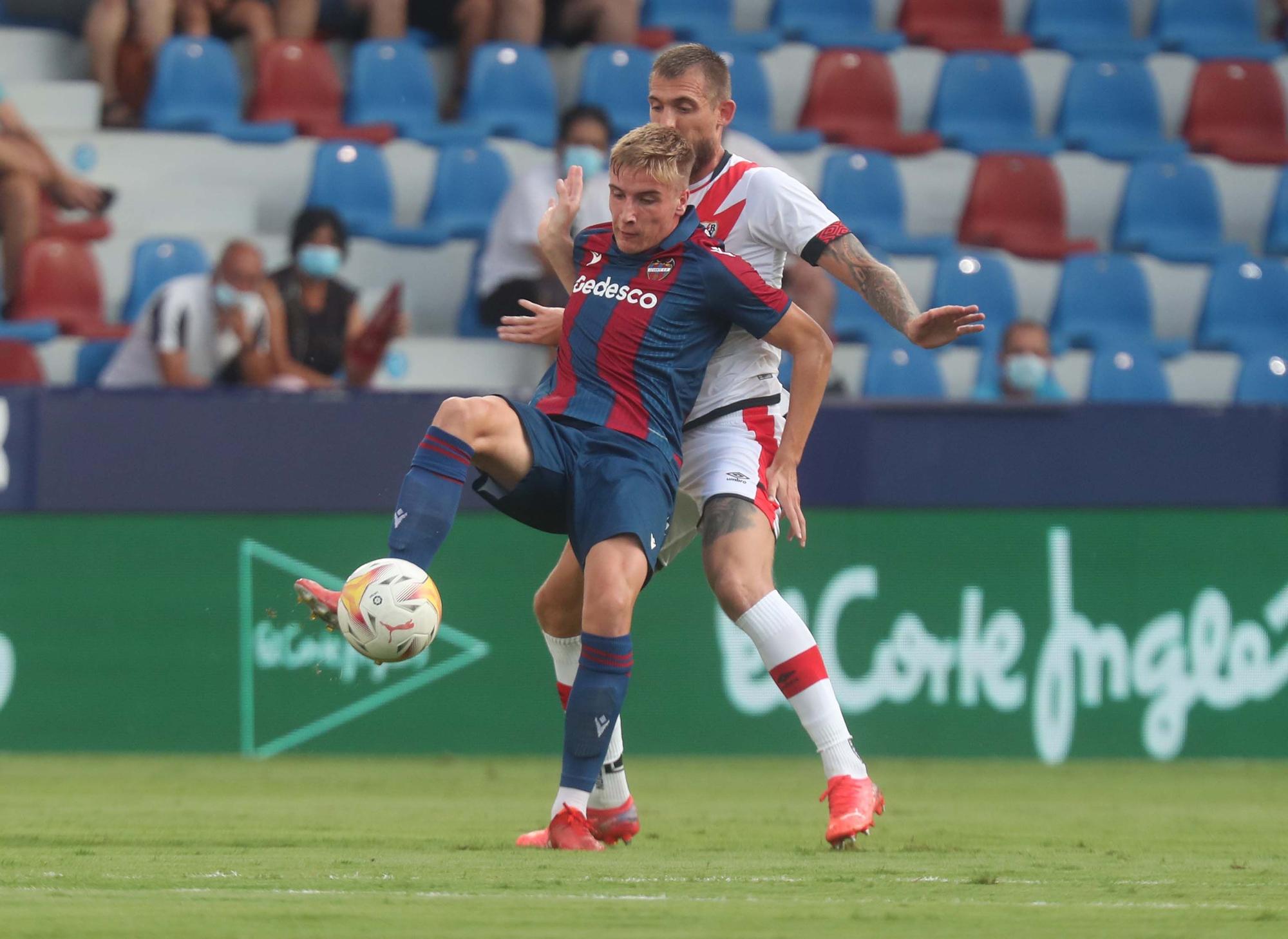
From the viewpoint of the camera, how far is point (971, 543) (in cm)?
855

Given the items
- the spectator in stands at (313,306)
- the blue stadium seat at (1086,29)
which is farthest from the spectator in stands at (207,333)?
the blue stadium seat at (1086,29)

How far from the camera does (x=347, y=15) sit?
11.8m

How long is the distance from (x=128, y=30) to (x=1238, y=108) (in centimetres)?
715

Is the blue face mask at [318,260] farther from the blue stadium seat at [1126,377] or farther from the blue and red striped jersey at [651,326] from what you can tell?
the blue and red striped jersey at [651,326]

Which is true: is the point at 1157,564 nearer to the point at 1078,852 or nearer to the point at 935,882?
the point at 1078,852

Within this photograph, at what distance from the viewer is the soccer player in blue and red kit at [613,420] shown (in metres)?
4.83

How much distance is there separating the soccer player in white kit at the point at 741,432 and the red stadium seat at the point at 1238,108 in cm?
826

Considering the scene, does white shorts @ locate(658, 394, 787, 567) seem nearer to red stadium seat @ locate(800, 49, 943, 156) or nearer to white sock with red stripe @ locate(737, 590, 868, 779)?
white sock with red stripe @ locate(737, 590, 868, 779)

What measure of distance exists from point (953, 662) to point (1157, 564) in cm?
102

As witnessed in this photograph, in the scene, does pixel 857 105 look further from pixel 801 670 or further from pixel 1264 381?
pixel 801 670

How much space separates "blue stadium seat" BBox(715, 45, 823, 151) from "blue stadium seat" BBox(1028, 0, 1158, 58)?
7.39 feet

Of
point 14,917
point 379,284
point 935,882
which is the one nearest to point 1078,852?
point 935,882

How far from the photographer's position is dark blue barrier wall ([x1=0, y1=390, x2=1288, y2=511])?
8.16 m

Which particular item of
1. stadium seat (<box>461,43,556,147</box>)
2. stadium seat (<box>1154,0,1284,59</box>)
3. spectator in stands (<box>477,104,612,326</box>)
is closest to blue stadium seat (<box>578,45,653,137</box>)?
stadium seat (<box>461,43,556,147</box>)
